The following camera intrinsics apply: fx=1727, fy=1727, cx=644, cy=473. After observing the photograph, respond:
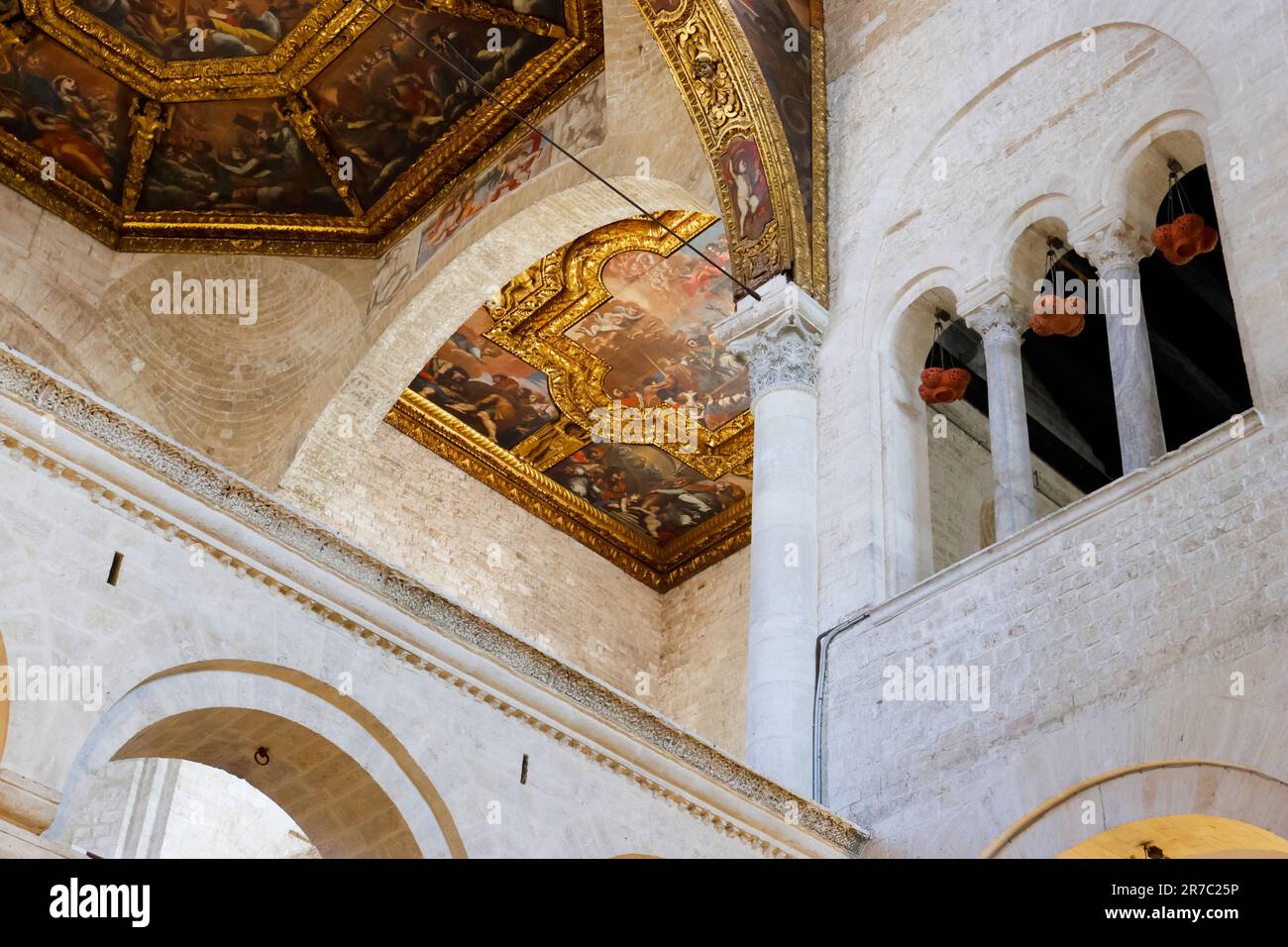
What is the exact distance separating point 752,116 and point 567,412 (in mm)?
4175

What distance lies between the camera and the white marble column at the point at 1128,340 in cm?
782

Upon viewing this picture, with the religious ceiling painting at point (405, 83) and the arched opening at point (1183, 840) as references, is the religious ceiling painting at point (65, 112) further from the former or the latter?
the arched opening at point (1183, 840)

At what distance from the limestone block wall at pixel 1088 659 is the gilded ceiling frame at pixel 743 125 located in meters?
2.39

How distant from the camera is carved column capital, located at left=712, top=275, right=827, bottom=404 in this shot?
9.54 m

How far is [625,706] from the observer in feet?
23.0

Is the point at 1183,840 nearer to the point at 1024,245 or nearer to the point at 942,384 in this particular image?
the point at 942,384

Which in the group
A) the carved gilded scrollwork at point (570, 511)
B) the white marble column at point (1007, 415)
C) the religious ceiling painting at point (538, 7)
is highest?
the religious ceiling painting at point (538, 7)

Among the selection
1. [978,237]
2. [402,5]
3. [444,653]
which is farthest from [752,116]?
[444,653]

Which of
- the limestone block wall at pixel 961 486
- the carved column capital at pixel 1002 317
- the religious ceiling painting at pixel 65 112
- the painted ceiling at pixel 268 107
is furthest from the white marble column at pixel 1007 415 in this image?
the religious ceiling painting at pixel 65 112

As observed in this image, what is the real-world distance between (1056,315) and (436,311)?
4.93 meters

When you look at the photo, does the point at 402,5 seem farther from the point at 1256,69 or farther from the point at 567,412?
the point at 1256,69

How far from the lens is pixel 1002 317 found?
29.1 ft

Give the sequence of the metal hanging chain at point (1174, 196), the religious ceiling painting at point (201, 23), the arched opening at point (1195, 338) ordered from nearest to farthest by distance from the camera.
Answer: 1. the metal hanging chain at point (1174, 196)
2. the arched opening at point (1195, 338)
3. the religious ceiling painting at point (201, 23)

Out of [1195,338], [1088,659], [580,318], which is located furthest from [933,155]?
[580,318]
